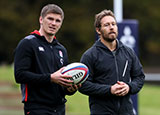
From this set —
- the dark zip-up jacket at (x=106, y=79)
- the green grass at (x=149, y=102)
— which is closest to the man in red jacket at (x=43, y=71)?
the dark zip-up jacket at (x=106, y=79)

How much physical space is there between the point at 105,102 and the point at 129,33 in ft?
10.9

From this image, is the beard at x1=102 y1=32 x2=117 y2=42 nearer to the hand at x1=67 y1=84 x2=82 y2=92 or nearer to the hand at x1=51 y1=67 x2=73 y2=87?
the hand at x1=67 y1=84 x2=82 y2=92

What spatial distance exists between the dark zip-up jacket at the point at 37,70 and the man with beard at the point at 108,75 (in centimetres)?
50

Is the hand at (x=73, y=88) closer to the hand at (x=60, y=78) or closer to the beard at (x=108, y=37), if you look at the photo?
the hand at (x=60, y=78)

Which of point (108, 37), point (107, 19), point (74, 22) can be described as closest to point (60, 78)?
point (108, 37)

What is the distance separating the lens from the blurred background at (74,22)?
35.9 metres

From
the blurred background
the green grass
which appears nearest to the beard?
the green grass

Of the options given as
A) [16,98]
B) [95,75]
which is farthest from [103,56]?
[16,98]

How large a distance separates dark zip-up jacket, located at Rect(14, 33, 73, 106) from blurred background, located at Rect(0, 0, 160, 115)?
97.3 ft

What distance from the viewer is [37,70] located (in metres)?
5.44

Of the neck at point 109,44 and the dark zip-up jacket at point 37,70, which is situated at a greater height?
the neck at point 109,44

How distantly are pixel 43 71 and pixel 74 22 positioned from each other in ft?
104

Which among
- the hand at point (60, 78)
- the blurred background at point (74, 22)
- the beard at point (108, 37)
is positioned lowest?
the hand at point (60, 78)

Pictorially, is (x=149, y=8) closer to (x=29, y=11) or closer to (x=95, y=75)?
(x=29, y=11)
